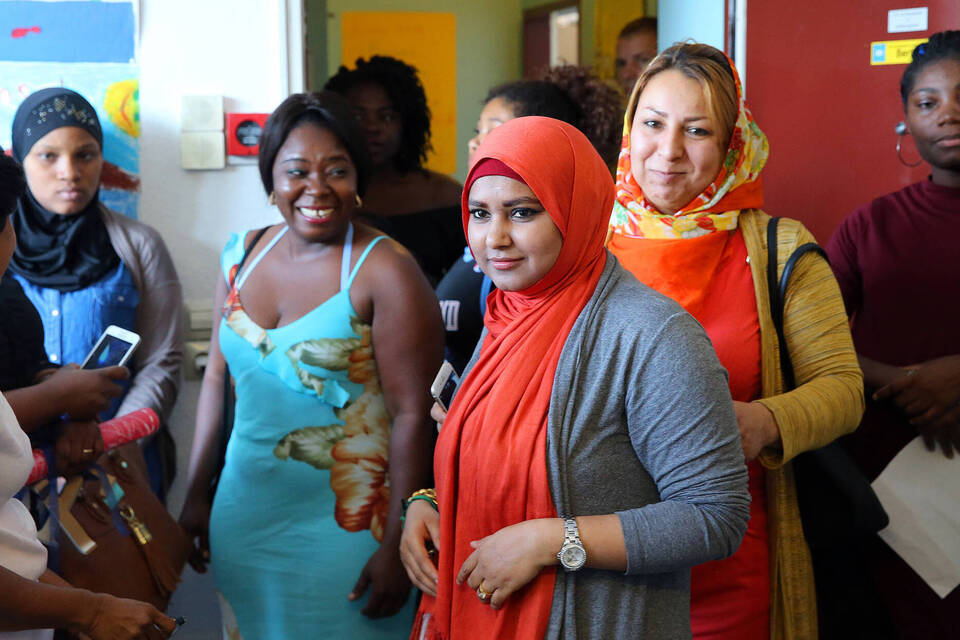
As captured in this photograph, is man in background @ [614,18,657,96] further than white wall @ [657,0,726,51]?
Yes

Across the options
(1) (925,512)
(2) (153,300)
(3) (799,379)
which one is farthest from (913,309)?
(2) (153,300)

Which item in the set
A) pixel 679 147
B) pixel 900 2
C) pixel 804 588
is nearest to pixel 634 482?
pixel 804 588

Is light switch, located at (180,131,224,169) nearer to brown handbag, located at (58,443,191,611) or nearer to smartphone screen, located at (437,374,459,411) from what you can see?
brown handbag, located at (58,443,191,611)

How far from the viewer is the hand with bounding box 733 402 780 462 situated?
5.08 feet

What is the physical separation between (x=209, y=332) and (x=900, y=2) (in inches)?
99.2

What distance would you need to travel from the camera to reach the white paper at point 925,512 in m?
2.00

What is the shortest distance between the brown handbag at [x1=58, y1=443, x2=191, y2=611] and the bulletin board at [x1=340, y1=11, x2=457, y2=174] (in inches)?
161

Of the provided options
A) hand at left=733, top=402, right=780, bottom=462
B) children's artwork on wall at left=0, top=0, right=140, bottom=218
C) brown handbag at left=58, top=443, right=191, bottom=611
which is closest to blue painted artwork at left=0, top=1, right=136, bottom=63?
children's artwork on wall at left=0, top=0, right=140, bottom=218

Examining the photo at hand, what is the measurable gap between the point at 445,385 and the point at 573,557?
1.49ft

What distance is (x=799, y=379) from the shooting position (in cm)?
171

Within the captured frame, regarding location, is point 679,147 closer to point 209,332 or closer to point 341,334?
point 341,334

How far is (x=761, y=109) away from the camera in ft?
10.2

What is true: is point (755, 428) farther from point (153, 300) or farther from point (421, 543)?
point (153, 300)

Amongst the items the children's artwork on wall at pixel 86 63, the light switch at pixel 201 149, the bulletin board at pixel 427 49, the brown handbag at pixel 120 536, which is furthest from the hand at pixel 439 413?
the bulletin board at pixel 427 49
